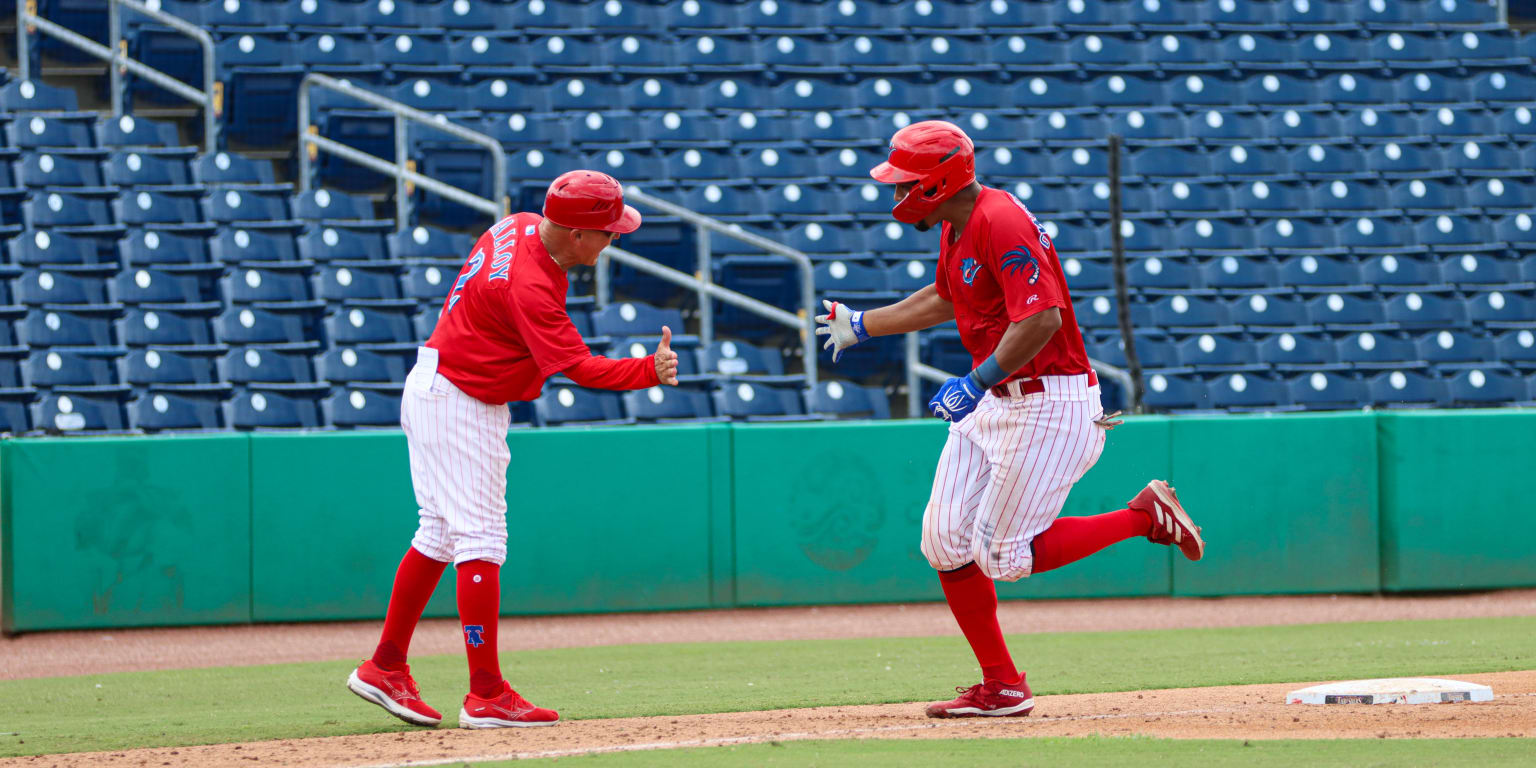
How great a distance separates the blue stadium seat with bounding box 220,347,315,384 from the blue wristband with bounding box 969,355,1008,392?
7013mm

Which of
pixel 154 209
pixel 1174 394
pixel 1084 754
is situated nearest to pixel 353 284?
pixel 154 209

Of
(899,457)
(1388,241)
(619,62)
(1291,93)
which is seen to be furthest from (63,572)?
(1291,93)

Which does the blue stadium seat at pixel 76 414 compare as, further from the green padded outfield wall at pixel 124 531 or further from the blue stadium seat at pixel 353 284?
the blue stadium seat at pixel 353 284

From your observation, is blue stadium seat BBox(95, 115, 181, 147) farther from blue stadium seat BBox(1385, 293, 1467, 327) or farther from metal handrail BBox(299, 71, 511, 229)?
blue stadium seat BBox(1385, 293, 1467, 327)

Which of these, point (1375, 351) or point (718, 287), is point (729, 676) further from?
point (1375, 351)

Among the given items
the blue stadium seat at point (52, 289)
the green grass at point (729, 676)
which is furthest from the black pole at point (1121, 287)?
the blue stadium seat at point (52, 289)

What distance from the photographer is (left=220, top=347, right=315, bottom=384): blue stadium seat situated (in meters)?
10.1

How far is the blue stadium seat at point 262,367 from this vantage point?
1008cm

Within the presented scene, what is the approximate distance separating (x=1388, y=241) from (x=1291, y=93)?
203cm

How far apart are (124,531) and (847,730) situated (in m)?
5.12

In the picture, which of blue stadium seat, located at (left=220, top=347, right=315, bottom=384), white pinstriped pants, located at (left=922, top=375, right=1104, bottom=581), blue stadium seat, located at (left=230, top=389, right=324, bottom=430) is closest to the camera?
white pinstriped pants, located at (left=922, top=375, right=1104, bottom=581)

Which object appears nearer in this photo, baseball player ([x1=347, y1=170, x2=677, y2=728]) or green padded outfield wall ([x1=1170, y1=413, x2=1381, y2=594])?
baseball player ([x1=347, y1=170, x2=677, y2=728])

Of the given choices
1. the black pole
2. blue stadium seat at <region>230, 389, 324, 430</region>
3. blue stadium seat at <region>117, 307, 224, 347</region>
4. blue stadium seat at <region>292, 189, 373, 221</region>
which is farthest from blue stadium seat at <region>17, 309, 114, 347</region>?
the black pole

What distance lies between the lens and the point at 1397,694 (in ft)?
14.9
